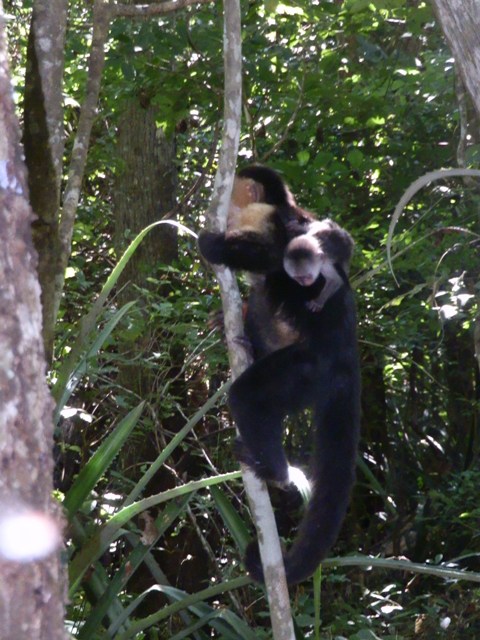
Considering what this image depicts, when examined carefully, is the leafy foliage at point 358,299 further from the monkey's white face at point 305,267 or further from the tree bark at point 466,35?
the tree bark at point 466,35

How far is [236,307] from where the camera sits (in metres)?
3.21

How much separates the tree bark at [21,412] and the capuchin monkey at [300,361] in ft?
7.39

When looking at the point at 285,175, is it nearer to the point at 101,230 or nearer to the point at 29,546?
the point at 101,230

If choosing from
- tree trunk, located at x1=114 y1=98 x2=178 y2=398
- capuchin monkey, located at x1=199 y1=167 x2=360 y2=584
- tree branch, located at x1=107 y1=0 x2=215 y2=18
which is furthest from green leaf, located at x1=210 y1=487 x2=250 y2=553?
tree trunk, located at x1=114 y1=98 x2=178 y2=398

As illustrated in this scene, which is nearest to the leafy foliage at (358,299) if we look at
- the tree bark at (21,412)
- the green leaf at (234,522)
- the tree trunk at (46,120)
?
the green leaf at (234,522)

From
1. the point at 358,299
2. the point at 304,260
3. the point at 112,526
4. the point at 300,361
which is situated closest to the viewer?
the point at 112,526

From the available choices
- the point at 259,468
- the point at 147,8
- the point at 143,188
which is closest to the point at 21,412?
the point at 259,468

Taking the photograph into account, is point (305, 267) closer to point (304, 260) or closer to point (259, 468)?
point (304, 260)

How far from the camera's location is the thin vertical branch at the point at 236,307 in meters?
2.97

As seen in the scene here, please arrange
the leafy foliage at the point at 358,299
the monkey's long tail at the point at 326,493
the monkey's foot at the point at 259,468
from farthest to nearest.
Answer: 1. the leafy foliage at the point at 358,299
2. the monkey's foot at the point at 259,468
3. the monkey's long tail at the point at 326,493

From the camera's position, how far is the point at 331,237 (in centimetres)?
384

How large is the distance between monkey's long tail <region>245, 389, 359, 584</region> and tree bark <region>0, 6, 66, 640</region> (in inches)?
87.1

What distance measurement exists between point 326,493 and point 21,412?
8.27ft

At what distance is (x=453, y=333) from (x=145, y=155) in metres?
2.54
